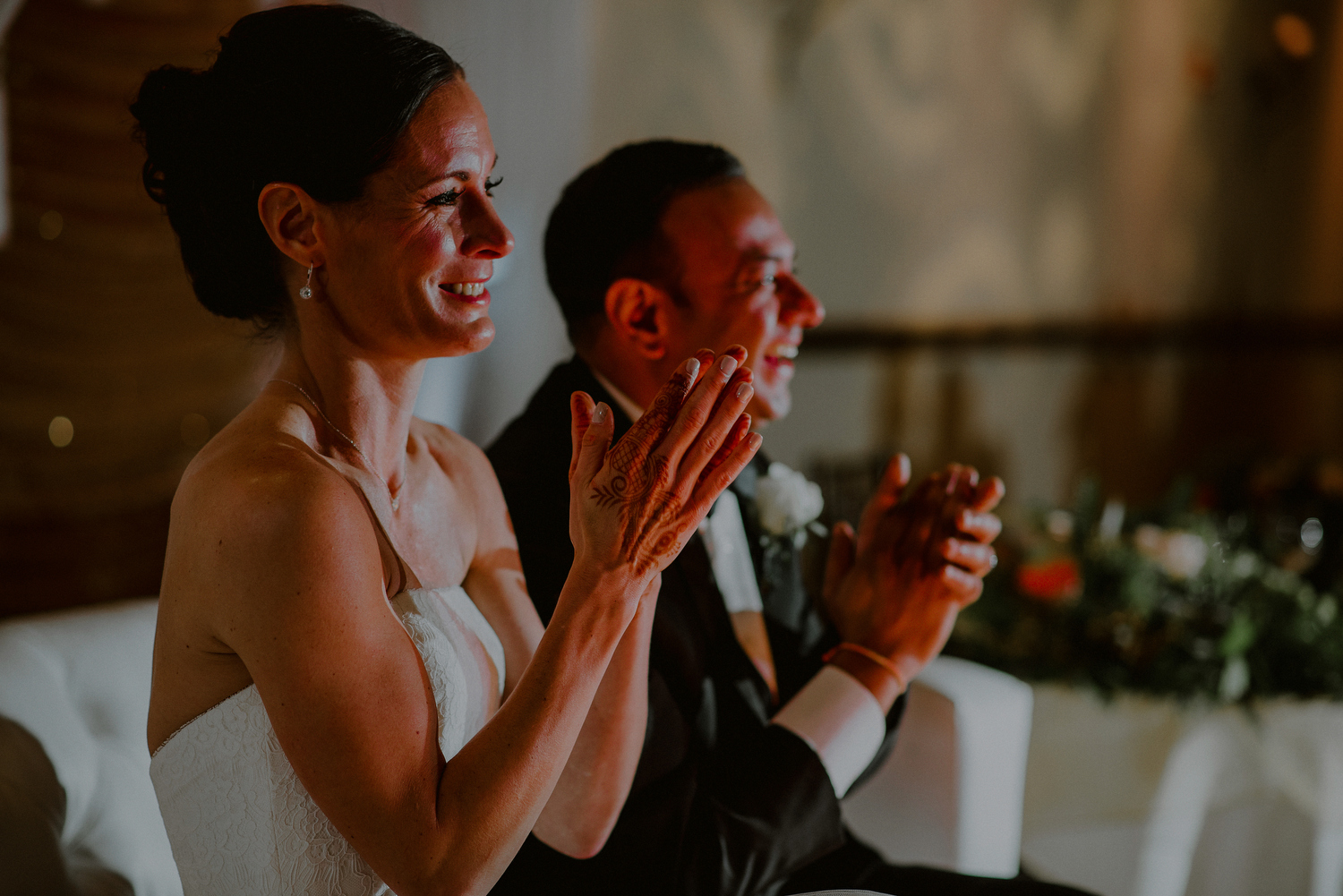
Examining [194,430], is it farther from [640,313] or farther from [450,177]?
[450,177]

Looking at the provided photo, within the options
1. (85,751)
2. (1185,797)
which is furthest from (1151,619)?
(85,751)

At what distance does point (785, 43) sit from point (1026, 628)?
3084mm

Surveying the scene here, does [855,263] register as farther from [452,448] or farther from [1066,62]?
[452,448]

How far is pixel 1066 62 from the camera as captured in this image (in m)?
→ 5.76

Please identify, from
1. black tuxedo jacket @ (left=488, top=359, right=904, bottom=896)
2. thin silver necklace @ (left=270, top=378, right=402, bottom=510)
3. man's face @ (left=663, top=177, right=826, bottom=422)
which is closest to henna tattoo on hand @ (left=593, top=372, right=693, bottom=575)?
thin silver necklace @ (left=270, top=378, right=402, bottom=510)

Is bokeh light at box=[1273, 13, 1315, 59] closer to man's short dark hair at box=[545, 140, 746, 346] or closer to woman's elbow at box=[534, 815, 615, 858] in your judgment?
man's short dark hair at box=[545, 140, 746, 346]

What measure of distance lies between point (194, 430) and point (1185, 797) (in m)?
2.88

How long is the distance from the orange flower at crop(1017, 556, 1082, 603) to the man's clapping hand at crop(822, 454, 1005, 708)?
136 centimetres

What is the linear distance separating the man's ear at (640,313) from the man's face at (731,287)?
0.06 feet

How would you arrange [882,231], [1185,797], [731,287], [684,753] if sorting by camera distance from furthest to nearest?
1. [882,231]
2. [1185,797]
3. [731,287]
4. [684,753]

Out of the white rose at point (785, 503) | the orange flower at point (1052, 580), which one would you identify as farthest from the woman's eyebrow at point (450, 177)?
the orange flower at point (1052, 580)

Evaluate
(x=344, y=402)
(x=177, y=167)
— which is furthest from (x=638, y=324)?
(x=177, y=167)

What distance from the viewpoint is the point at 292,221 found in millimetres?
1170

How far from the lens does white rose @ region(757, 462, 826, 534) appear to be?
1.76 meters
